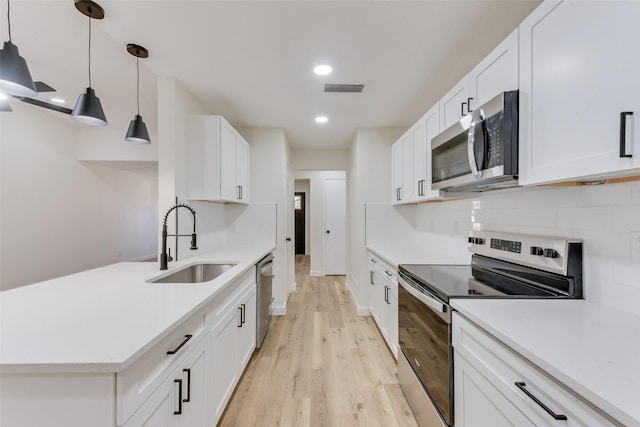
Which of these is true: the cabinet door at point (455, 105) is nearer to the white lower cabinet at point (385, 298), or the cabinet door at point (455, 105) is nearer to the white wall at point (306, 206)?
the white lower cabinet at point (385, 298)

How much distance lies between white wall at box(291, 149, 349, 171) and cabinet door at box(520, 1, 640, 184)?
3.51 meters

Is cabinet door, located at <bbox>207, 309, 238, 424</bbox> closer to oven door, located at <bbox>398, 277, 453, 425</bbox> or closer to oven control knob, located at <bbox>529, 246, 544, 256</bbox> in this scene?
oven door, located at <bbox>398, 277, 453, 425</bbox>

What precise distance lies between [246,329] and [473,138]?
2.14m

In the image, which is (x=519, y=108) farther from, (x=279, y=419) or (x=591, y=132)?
(x=279, y=419)

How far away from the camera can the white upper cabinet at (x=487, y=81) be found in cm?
127

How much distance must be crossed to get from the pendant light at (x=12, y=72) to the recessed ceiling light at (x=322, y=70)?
172 centimetres

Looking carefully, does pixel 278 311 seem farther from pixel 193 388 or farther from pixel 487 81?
pixel 487 81

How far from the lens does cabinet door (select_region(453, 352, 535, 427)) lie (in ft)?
2.89

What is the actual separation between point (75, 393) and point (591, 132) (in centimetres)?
181

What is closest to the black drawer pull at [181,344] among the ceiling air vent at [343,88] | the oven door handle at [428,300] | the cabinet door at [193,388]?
the cabinet door at [193,388]

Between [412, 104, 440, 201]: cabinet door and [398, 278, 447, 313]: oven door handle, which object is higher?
[412, 104, 440, 201]: cabinet door

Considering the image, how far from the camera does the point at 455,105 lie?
6.06ft

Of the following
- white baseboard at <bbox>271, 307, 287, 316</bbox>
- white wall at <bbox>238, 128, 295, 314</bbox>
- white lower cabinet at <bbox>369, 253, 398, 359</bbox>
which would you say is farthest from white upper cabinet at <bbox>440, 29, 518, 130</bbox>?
white baseboard at <bbox>271, 307, 287, 316</bbox>

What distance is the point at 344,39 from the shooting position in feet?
5.82
